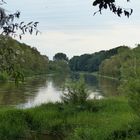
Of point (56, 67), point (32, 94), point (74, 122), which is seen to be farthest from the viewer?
point (56, 67)

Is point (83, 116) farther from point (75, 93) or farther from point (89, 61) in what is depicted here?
point (89, 61)

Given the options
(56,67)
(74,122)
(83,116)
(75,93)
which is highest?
(56,67)

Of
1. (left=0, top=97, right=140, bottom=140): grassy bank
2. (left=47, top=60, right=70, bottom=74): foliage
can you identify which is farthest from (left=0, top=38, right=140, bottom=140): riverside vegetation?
(left=47, top=60, right=70, bottom=74): foliage

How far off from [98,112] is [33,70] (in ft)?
269

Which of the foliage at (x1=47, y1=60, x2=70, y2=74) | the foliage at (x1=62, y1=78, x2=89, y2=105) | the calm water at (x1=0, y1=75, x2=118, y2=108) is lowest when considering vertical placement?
the calm water at (x1=0, y1=75, x2=118, y2=108)

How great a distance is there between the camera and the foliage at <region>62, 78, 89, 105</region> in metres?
19.0

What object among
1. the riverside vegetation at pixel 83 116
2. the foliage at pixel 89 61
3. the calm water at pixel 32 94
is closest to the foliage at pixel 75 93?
the riverside vegetation at pixel 83 116

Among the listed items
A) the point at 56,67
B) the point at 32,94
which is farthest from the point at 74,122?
the point at 56,67

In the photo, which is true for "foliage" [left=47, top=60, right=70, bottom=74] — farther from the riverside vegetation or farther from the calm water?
the riverside vegetation

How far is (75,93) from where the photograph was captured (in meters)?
19.1

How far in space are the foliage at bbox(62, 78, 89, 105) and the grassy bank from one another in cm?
39

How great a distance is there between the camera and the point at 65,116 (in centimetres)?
1736

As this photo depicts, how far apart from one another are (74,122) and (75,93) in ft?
8.87

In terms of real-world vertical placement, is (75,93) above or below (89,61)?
below
